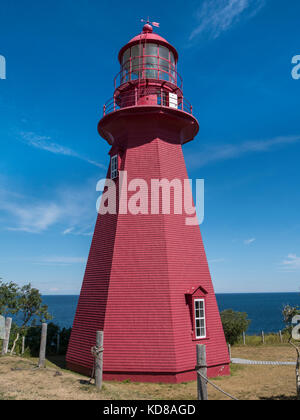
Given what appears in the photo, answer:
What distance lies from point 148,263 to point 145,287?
1054 millimetres

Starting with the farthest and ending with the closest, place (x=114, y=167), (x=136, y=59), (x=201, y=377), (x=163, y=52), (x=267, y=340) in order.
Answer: (x=267, y=340), (x=163, y=52), (x=136, y=59), (x=114, y=167), (x=201, y=377)

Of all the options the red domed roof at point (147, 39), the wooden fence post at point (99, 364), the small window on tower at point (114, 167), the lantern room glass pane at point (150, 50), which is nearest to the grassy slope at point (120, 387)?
the wooden fence post at point (99, 364)

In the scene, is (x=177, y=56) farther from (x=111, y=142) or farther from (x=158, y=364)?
(x=158, y=364)

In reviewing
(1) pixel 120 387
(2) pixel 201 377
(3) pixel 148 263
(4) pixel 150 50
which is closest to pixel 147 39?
(4) pixel 150 50

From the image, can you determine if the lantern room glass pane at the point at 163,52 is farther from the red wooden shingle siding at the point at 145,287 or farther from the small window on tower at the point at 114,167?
the small window on tower at the point at 114,167

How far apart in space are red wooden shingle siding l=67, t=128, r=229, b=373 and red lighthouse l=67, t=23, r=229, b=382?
0.13 feet

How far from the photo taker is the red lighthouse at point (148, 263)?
1290 centimetres

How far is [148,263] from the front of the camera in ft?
46.0

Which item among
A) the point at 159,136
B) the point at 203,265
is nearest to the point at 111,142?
the point at 159,136

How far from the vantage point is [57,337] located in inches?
817

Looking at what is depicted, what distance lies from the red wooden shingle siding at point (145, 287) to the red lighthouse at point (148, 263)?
1.5 inches

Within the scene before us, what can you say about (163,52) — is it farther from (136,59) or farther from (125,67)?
(125,67)

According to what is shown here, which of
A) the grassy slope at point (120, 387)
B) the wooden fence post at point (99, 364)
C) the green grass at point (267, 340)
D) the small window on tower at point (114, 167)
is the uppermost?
the small window on tower at point (114, 167)

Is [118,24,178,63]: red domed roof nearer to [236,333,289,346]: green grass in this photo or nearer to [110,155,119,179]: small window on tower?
[110,155,119,179]: small window on tower
